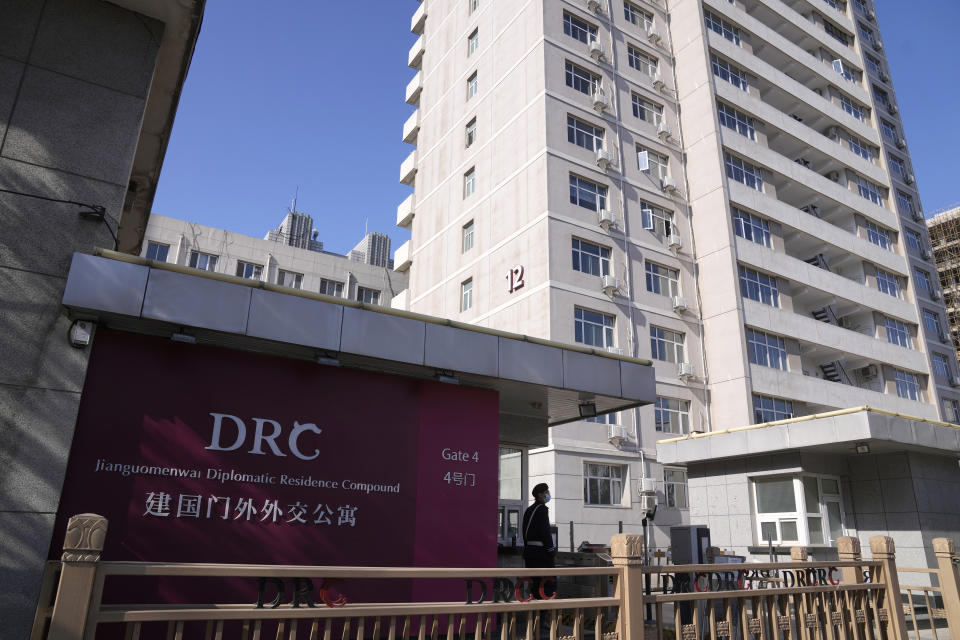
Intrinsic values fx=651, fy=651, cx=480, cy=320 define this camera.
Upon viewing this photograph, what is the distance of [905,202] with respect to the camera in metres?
45.1

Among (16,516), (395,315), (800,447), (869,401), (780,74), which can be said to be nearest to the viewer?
(16,516)

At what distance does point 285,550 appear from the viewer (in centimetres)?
783

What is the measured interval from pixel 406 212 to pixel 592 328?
1621cm

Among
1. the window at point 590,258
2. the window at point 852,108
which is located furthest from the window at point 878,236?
→ the window at point 590,258

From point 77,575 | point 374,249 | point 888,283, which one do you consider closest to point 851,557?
point 77,575

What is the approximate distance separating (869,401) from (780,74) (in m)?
19.7

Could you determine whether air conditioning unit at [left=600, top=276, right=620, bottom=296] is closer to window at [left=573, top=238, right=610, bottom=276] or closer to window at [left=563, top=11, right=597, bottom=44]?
window at [left=573, top=238, right=610, bottom=276]

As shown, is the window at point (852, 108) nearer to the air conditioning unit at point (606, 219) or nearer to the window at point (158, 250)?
the air conditioning unit at point (606, 219)

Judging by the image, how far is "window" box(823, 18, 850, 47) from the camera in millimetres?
45000

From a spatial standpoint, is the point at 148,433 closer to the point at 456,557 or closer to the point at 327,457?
the point at 327,457

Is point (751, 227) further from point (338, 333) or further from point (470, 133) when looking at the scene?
point (338, 333)

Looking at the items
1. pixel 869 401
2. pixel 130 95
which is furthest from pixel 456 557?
pixel 869 401

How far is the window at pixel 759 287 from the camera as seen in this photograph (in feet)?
103

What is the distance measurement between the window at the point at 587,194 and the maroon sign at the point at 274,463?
20329 millimetres
